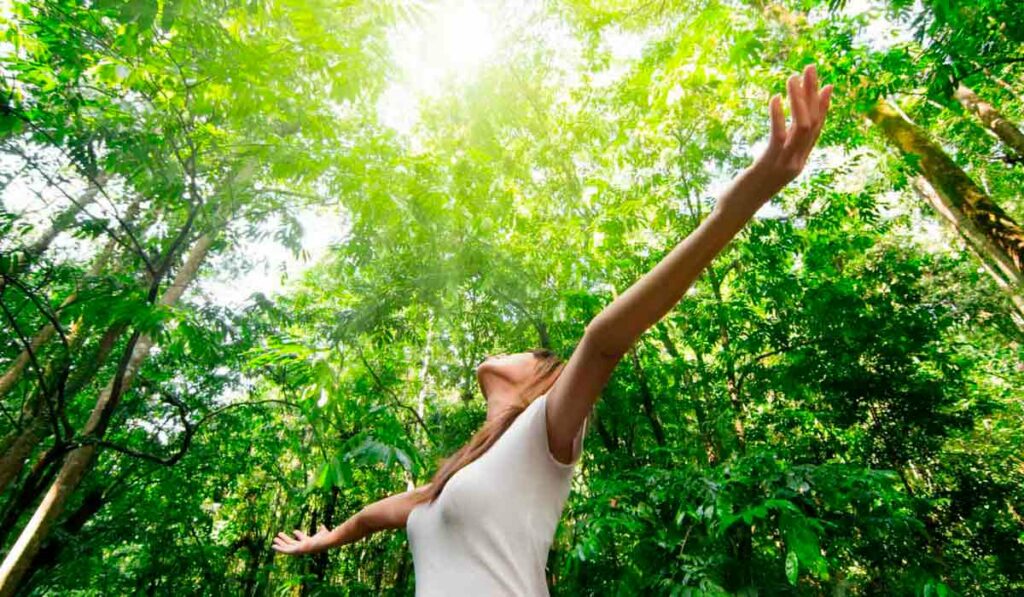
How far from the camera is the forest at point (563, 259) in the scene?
8.26ft

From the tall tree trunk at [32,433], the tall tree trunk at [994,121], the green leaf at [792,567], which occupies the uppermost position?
the tall tree trunk at [994,121]

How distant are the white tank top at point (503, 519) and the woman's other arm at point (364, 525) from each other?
0.44 metres

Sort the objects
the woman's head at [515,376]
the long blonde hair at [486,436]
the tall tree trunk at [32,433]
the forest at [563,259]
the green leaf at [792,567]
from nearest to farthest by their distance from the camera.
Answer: the long blonde hair at [486,436] → the woman's head at [515,376] → the green leaf at [792,567] → the forest at [563,259] → the tall tree trunk at [32,433]

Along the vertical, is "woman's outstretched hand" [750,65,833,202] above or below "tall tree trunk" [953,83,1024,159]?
below

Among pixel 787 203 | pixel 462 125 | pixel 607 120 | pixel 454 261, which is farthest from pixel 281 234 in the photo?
pixel 787 203

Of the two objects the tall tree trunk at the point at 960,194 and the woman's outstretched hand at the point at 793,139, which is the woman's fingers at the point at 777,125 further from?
the tall tree trunk at the point at 960,194

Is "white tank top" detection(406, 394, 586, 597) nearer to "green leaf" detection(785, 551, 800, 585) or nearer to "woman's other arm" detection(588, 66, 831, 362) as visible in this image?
"woman's other arm" detection(588, 66, 831, 362)

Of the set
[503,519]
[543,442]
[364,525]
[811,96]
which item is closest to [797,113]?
[811,96]

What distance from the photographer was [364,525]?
5.80ft

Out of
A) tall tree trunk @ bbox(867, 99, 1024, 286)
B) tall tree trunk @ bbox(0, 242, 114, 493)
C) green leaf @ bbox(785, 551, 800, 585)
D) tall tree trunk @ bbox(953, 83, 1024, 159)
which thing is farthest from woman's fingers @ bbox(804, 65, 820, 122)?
tall tree trunk @ bbox(953, 83, 1024, 159)

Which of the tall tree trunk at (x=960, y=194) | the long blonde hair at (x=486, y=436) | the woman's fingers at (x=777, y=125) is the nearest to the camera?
the woman's fingers at (x=777, y=125)

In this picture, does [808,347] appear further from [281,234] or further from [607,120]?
[281,234]

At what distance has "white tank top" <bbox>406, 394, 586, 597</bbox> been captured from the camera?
1034mm

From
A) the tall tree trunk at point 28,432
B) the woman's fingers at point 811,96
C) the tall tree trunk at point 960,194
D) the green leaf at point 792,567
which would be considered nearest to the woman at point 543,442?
the woman's fingers at point 811,96
